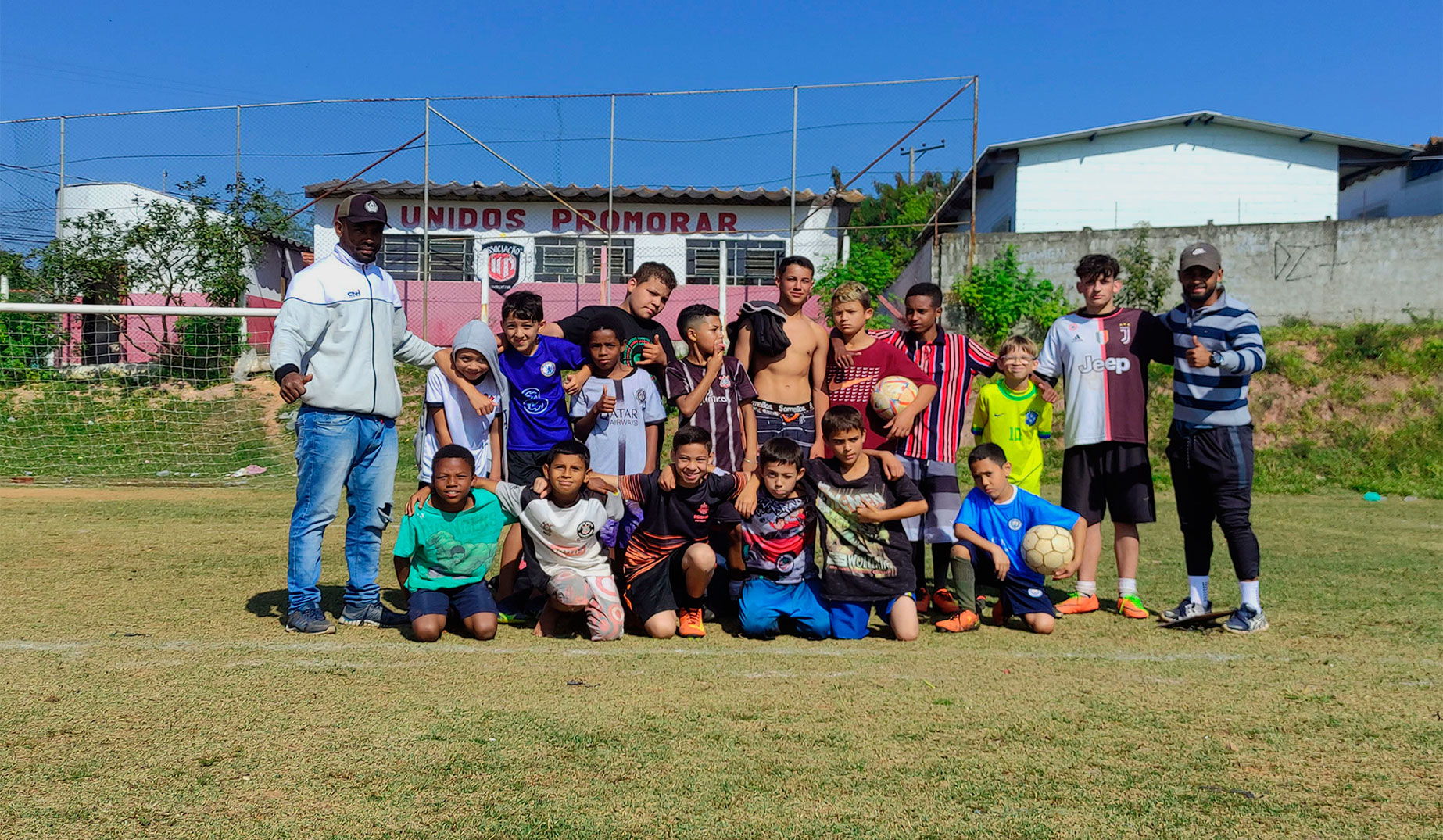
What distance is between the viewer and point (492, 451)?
5238 millimetres

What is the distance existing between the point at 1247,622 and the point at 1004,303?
11.1 meters

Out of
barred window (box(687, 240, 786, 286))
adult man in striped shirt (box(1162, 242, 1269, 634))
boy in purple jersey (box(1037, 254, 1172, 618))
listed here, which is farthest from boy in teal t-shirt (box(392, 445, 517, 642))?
barred window (box(687, 240, 786, 286))

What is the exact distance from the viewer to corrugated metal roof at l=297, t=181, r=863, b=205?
15516mm

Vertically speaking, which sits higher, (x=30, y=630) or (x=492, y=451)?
(x=492, y=451)

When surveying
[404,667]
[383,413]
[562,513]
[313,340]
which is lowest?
[404,667]

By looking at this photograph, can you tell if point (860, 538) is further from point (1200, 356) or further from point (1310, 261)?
point (1310, 261)

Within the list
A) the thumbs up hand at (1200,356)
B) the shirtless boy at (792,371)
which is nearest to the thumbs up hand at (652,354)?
the shirtless boy at (792,371)

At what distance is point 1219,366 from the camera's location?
197 inches

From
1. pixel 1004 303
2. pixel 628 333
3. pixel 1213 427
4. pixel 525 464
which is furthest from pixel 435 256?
pixel 1213 427

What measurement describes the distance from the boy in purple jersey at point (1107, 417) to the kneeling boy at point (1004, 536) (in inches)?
9.3

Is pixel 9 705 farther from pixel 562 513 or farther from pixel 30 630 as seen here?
pixel 562 513

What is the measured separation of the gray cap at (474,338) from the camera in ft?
16.8

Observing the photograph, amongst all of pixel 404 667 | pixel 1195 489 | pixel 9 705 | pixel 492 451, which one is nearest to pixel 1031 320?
pixel 1195 489

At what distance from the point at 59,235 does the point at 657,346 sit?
49.7 ft
